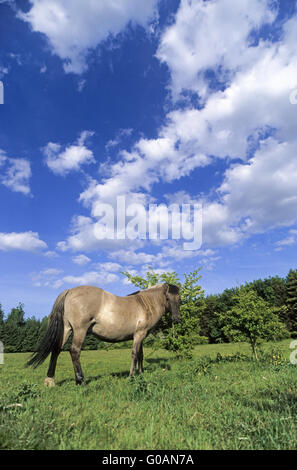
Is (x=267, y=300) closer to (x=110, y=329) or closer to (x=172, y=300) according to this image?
(x=172, y=300)

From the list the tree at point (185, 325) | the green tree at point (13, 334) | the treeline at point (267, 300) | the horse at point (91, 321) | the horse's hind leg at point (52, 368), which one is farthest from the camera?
the treeline at point (267, 300)

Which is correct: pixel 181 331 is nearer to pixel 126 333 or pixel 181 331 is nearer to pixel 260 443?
pixel 126 333

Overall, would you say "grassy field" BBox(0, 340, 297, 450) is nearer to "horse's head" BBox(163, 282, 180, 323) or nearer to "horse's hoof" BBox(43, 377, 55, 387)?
"horse's hoof" BBox(43, 377, 55, 387)

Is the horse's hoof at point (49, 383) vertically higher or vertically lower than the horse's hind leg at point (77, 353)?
lower

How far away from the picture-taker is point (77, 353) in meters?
7.20

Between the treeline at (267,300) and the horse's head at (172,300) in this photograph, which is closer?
the horse's head at (172,300)

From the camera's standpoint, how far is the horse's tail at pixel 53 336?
24.2ft

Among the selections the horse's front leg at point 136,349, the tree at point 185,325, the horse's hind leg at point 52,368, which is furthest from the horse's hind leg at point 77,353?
the tree at point 185,325

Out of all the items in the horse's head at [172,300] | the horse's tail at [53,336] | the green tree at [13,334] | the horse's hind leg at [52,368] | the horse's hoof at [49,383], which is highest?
the horse's head at [172,300]

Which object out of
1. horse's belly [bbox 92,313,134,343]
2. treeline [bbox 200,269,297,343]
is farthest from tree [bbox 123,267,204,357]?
treeline [bbox 200,269,297,343]

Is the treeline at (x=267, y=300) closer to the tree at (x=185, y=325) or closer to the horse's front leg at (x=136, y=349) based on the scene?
the tree at (x=185, y=325)

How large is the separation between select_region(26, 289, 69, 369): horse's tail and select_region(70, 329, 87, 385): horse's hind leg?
1.68 ft

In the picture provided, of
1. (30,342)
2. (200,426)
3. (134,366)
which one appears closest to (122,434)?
(200,426)
